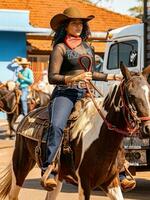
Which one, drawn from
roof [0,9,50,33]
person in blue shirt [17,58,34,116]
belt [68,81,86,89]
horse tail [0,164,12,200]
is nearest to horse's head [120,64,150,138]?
belt [68,81,86,89]

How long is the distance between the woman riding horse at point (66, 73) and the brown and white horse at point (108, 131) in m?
0.19

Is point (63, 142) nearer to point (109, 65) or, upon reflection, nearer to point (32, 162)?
point (32, 162)

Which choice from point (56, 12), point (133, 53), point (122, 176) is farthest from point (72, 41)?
point (56, 12)

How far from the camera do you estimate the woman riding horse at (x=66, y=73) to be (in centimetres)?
691

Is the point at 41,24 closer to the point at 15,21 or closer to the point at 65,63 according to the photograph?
the point at 15,21

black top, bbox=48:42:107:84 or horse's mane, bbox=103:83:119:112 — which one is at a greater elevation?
black top, bbox=48:42:107:84

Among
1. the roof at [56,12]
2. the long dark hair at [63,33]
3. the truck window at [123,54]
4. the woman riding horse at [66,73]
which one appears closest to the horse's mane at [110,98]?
the woman riding horse at [66,73]

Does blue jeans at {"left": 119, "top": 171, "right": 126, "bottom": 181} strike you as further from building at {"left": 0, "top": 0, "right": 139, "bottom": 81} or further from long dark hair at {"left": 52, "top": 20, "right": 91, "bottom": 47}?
building at {"left": 0, "top": 0, "right": 139, "bottom": 81}

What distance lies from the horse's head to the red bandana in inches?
39.3

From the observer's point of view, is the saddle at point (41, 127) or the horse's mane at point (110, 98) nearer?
the horse's mane at point (110, 98)

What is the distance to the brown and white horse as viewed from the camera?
620 cm

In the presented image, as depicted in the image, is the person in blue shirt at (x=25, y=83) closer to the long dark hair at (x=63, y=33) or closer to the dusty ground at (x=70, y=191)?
the dusty ground at (x=70, y=191)

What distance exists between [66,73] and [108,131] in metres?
0.90

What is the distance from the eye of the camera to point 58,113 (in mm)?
7004
